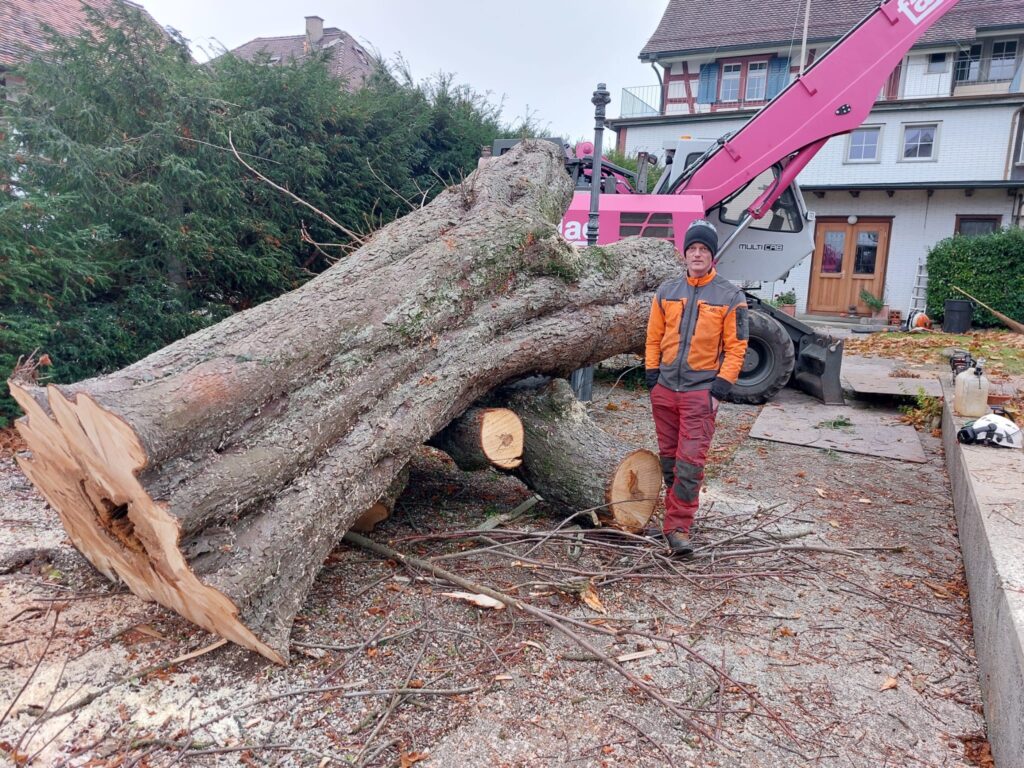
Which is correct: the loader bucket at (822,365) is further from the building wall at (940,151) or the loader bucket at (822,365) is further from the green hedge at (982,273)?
the building wall at (940,151)

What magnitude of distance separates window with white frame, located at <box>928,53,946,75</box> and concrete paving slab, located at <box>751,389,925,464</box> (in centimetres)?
1647

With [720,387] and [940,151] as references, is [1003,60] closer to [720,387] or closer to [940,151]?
[940,151]

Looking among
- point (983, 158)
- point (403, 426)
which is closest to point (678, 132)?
point (983, 158)

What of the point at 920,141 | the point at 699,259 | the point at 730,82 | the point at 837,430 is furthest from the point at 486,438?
the point at 730,82

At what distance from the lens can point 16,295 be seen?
5656 mm

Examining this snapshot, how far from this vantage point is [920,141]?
721 inches

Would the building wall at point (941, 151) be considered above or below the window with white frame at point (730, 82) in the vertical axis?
below

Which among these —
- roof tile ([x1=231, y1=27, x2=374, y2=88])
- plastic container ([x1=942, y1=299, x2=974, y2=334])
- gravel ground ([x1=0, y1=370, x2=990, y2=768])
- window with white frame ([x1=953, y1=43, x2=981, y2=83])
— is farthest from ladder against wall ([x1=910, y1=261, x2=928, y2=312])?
gravel ground ([x1=0, y1=370, x2=990, y2=768])

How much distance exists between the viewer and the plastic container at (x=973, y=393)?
550 cm

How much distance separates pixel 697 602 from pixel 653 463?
1032mm

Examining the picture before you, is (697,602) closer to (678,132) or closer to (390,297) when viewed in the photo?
(390,297)

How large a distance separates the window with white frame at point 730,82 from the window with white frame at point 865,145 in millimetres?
4243

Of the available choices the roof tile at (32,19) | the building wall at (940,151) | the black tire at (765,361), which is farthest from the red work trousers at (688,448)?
the building wall at (940,151)

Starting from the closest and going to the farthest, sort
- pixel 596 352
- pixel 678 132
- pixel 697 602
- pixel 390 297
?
pixel 697 602
pixel 390 297
pixel 596 352
pixel 678 132
